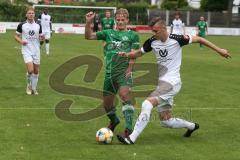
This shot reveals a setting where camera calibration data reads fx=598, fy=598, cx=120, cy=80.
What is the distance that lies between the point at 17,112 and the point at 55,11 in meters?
48.3

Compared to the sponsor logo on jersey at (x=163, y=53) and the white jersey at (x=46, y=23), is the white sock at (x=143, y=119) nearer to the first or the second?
the sponsor logo on jersey at (x=163, y=53)

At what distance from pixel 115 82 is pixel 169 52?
45.1 inches

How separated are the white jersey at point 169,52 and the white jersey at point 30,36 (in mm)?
6631

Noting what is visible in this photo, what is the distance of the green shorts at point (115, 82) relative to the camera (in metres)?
10.5

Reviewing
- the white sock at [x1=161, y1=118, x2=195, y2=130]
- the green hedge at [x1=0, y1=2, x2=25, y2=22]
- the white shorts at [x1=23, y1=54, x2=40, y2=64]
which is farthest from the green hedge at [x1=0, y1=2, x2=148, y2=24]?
the white sock at [x1=161, y1=118, x2=195, y2=130]

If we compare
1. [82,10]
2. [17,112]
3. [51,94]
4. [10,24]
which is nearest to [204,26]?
[82,10]

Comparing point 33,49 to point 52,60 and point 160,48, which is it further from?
→ point 52,60

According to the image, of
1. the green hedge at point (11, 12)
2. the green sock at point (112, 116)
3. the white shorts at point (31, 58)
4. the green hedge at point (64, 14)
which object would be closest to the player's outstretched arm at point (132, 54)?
the green sock at point (112, 116)

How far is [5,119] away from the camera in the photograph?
40.1 feet

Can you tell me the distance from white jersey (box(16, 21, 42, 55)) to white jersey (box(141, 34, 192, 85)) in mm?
6631

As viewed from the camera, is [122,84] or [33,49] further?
[33,49]

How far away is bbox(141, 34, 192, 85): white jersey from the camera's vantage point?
10.1 m

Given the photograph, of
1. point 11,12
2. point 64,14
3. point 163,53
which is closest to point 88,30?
point 163,53

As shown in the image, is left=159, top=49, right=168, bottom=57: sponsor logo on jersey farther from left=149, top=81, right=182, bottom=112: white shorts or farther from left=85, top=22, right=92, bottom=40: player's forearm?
left=85, top=22, right=92, bottom=40: player's forearm
